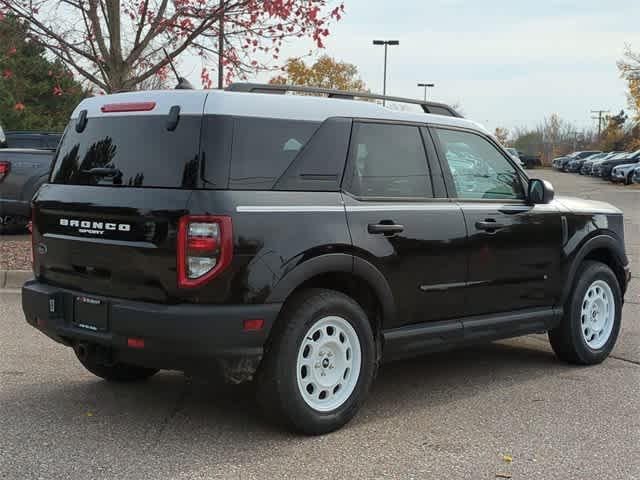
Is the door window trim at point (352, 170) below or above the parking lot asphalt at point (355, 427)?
above

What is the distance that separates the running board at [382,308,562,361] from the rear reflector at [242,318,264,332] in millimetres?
989

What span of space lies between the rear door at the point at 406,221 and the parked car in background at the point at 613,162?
40.5m

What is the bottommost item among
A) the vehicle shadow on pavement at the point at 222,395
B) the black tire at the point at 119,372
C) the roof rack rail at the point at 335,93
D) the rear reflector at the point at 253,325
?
the vehicle shadow on pavement at the point at 222,395

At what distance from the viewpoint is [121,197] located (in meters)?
4.59

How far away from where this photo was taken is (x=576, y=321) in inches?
255

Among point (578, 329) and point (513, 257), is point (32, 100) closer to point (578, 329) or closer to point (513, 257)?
point (578, 329)

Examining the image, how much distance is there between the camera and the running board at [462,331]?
5.18 m

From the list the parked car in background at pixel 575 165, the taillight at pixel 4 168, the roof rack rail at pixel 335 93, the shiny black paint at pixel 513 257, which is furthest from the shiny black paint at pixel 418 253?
the parked car in background at pixel 575 165

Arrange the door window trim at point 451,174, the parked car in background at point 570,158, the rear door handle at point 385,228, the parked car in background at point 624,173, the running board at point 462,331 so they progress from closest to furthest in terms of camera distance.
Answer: the rear door handle at point 385,228, the running board at point 462,331, the door window trim at point 451,174, the parked car in background at point 624,173, the parked car in background at point 570,158

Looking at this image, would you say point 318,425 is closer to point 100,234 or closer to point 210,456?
point 210,456

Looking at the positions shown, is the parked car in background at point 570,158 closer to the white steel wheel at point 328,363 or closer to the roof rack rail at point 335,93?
the roof rack rail at point 335,93

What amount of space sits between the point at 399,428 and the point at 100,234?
2.00 metres

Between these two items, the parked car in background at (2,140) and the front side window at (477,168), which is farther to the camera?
the parked car in background at (2,140)

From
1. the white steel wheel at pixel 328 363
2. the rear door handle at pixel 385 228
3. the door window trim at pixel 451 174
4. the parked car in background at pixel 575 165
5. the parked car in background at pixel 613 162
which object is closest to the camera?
the white steel wheel at pixel 328 363
